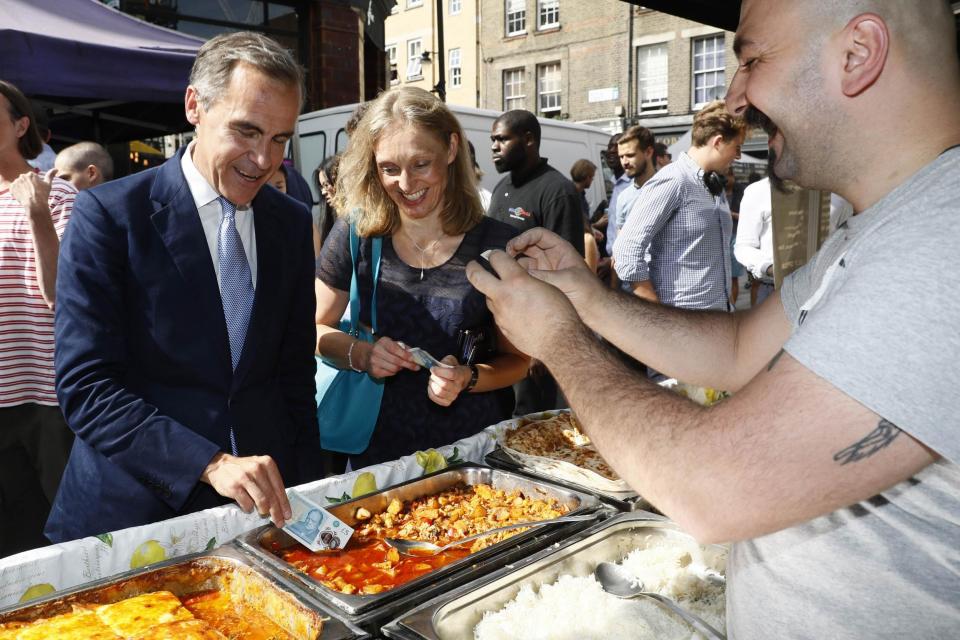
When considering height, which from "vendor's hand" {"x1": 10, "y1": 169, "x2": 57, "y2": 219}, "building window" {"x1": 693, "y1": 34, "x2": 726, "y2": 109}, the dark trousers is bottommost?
the dark trousers

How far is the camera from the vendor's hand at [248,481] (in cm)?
153

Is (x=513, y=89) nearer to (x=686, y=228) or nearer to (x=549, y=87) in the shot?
(x=549, y=87)

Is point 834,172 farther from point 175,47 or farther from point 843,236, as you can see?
point 175,47

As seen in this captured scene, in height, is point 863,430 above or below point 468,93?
below

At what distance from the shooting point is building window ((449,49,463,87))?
27.1m

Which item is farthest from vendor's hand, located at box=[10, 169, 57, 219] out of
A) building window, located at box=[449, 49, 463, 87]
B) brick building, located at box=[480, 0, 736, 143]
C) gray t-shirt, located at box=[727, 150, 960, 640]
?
building window, located at box=[449, 49, 463, 87]

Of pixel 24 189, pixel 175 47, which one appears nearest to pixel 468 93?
pixel 175 47

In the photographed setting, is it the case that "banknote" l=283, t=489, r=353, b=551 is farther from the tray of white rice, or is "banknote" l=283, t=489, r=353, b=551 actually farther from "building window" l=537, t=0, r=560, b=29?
"building window" l=537, t=0, r=560, b=29

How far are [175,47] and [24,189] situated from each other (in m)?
2.20

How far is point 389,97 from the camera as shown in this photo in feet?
Answer: 8.05

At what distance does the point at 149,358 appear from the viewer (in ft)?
5.63

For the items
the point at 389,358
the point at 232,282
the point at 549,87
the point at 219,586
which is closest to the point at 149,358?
the point at 232,282

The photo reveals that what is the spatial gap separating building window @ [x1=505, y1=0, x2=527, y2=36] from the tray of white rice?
24.9m

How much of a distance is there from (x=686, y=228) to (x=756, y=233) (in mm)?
1493
